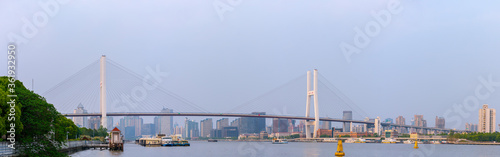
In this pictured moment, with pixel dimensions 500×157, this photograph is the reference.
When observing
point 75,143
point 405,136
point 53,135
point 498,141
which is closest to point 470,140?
point 498,141

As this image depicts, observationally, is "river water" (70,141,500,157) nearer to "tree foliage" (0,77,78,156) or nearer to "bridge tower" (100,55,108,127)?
"bridge tower" (100,55,108,127)

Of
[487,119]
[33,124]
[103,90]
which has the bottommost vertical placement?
[487,119]

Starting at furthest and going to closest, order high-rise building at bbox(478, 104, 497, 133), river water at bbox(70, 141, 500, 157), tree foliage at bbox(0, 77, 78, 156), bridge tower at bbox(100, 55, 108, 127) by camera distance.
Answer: high-rise building at bbox(478, 104, 497, 133), bridge tower at bbox(100, 55, 108, 127), river water at bbox(70, 141, 500, 157), tree foliage at bbox(0, 77, 78, 156)

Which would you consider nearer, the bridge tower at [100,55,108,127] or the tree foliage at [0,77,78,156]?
the tree foliage at [0,77,78,156]

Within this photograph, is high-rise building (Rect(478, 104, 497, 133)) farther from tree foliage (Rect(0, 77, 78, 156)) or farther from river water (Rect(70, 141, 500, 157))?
tree foliage (Rect(0, 77, 78, 156))

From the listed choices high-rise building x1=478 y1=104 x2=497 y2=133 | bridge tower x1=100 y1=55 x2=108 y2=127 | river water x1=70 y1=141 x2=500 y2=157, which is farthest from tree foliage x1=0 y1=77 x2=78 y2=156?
high-rise building x1=478 y1=104 x2=497 y2=133

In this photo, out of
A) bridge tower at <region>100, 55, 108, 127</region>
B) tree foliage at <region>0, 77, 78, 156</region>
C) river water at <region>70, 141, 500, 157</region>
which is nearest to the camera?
tree foliage at <region>0, 77, 78, 156</region>

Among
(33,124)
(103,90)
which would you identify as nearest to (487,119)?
(103,90)

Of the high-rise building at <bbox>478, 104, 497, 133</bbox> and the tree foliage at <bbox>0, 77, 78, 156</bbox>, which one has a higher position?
the tree foliage at <bbox>0, 77, 78, 156</bbox>

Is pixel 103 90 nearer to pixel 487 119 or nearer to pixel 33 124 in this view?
pixel 33 124
